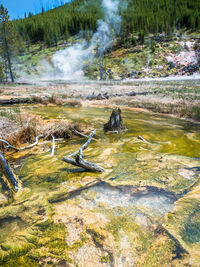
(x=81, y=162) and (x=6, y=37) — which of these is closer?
(x=81, y=162)

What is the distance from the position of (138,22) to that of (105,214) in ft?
278

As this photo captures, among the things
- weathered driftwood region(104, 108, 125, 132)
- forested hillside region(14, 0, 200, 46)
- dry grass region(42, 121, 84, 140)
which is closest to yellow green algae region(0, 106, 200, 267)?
dry grass region(42, 121, 84, 140)

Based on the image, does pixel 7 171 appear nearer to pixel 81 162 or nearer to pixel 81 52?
pixel 81 162

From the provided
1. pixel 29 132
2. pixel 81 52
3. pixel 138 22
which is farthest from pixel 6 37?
Answer: pixel 138 22

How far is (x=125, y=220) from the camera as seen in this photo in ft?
6.38

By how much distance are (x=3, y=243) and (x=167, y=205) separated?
186cm

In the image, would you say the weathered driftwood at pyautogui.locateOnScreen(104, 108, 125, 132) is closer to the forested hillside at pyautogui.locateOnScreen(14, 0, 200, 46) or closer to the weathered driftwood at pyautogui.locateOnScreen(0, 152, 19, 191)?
the weathered driftwood at pyautogui.locateOnScreen(0, 152, 19, 191)

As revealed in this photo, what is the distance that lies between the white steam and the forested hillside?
4.93 meters

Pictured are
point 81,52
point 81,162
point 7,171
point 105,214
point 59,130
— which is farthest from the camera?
point 81,52

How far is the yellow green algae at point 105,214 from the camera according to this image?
A: 5.05ft

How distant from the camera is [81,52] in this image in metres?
63.0

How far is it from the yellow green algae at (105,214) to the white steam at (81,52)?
48860 millimetres

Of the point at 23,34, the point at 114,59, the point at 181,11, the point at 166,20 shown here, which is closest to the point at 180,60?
the point at 114,59

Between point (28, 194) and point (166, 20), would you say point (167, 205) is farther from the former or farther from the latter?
point (166, 20)
